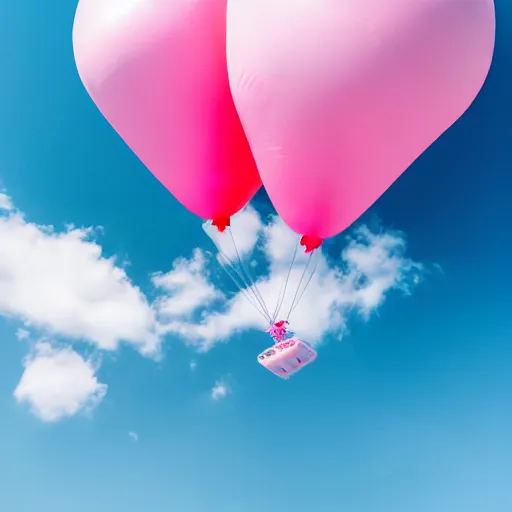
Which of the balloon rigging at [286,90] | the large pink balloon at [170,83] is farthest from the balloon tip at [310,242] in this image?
the large pink balloon at [170,83]

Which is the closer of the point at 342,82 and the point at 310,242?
the point at 342,82

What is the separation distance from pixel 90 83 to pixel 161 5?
170 cm

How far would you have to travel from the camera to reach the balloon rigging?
7480mm

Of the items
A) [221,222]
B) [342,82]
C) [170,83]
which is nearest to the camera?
[342,82]

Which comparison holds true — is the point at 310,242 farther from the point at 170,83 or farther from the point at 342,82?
the point at 170,83

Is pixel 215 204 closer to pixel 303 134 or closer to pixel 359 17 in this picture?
pixel 303 134

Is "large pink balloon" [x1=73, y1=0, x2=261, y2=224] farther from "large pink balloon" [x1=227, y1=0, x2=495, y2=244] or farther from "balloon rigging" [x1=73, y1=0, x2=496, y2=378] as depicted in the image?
"large pink balloon" [x1=227, y1=0, x2=495, y2=244]

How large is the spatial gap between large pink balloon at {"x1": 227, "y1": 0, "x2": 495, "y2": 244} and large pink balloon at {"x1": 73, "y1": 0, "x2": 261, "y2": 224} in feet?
2.33

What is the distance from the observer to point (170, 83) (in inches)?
345

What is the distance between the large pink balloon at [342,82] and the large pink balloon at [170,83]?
710 mm

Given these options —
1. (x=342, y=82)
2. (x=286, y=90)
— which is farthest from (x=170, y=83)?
(x=342, y=82)

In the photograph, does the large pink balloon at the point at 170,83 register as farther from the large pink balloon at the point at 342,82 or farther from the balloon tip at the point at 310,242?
the balloon tip at the point at 310,242

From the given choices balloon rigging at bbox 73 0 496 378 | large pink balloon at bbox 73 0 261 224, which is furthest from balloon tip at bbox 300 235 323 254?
large pink balloon at bbox 73 0 261 224

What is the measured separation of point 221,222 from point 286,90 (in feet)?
9.60
